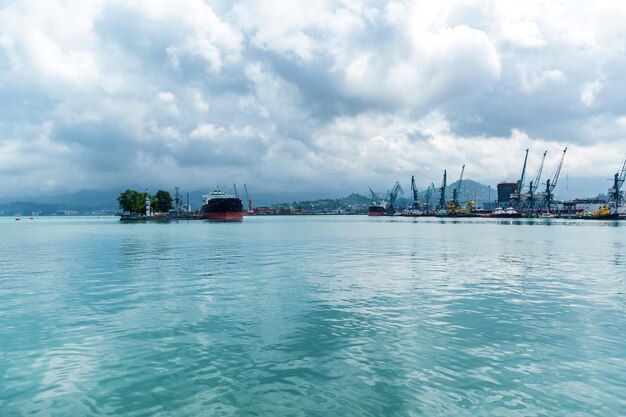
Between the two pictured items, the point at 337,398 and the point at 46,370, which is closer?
the point at 337,398

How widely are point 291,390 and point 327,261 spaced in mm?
34233

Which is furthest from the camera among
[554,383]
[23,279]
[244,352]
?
[23,279]

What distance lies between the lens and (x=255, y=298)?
26125 mm

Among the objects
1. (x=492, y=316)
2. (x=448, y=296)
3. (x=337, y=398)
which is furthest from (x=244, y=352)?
(x=448, y=296)

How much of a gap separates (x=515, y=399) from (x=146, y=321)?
54.5 feet

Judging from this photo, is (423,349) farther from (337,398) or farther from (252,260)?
(252,260)

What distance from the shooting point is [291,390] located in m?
12.5

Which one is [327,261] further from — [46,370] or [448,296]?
[46,370]

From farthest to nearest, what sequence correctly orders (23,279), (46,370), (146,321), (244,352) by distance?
(23,279) → (146,321) → (244,352) → (46,370)

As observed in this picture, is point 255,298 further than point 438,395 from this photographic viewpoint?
Yes

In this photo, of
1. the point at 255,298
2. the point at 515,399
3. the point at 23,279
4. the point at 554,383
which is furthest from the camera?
the point at 23,279

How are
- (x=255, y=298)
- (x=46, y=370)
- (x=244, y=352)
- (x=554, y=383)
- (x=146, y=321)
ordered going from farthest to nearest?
1. (x=255, y=298)
2. (x=146, y=321)
3. (x=244, y=352)
4. (x=46, y=370)
5. (x=554, y=383)

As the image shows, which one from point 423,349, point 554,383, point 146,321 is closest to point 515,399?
point 554,383

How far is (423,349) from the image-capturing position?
16031 mm
